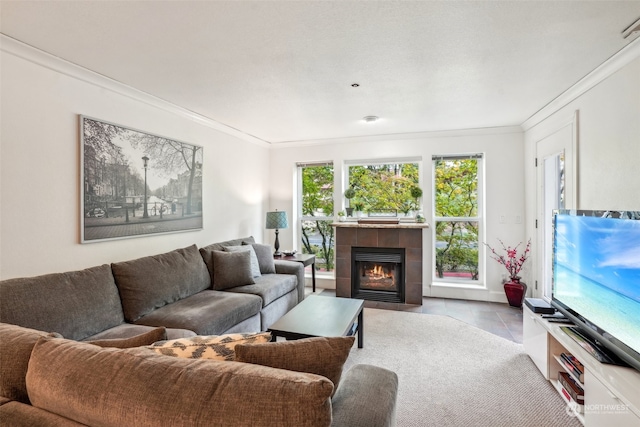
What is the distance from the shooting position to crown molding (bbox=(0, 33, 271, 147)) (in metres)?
1.87

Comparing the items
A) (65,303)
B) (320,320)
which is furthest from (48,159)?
(320,320)

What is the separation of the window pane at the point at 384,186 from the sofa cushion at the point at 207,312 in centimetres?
247

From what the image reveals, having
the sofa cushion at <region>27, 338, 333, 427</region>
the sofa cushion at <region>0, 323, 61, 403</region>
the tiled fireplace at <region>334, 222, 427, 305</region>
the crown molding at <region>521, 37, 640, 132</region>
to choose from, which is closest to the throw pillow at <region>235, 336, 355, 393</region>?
the sofa cushion at <region>27, 338, 333, 427</region>

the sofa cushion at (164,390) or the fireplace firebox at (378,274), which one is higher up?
the sofa cushion at (164,390)

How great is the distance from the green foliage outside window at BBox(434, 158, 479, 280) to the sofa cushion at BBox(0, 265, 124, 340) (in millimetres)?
3973

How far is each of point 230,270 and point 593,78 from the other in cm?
358

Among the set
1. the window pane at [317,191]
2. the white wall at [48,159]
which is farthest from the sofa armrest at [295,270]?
the white wall at [48,159]

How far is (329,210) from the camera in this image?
4828mm

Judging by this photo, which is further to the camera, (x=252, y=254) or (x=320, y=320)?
(x=252, y=254)

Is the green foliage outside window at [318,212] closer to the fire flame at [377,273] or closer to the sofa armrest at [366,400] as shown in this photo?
the fire flame at [377,273]

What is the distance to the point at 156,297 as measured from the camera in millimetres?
2350

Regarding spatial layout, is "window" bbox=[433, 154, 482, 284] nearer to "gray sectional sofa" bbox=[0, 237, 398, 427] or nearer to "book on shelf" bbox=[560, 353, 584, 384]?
"book on shelf" bbox=[560, 353, 584, 384]

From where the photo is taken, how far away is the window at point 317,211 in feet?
15.9

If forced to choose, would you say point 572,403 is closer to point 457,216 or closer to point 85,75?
point 457,216
